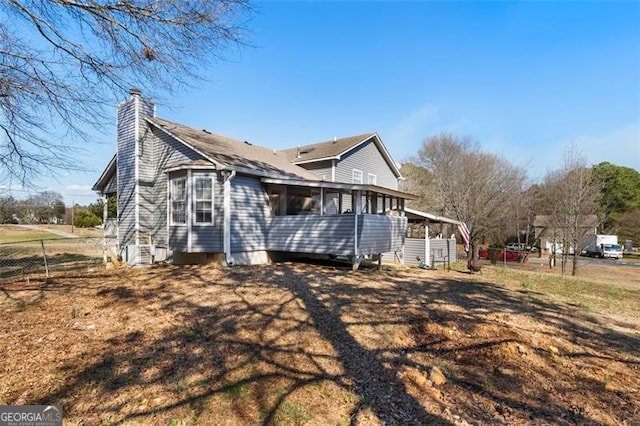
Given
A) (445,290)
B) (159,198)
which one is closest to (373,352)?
(445,290)

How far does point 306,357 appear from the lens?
430 centimetres

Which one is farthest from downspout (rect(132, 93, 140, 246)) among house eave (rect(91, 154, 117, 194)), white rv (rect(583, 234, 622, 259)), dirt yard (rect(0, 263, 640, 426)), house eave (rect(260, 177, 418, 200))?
white rv (rect(583, 234, 622, 259))

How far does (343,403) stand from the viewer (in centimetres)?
341

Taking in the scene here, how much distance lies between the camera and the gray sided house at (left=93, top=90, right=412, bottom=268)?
1102cm

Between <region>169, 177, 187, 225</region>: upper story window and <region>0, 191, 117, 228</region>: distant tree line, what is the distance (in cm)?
2605

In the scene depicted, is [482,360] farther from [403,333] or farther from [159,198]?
[159,198]

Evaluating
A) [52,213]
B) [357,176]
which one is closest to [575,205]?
[357,176]

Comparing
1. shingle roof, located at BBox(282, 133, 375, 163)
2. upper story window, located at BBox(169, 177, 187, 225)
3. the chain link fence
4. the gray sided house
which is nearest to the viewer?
the chain link fence

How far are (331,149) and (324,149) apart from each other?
2.07 ft

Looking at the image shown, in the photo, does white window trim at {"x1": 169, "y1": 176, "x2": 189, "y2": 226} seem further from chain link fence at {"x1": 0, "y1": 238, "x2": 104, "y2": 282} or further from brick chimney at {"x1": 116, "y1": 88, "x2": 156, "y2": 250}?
chain link fence at {"x1": 0, "y1": 238, "x2": 104, "y2": 282}

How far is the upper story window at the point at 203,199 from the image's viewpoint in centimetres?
1117

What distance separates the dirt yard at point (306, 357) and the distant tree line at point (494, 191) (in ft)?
50.2

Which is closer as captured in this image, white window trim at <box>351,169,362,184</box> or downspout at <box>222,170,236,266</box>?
downspout at <box>222,170,236,266</box>

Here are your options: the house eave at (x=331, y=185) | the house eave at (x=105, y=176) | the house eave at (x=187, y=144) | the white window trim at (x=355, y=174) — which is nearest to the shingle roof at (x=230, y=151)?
the house eave at (x=187, y=144)
